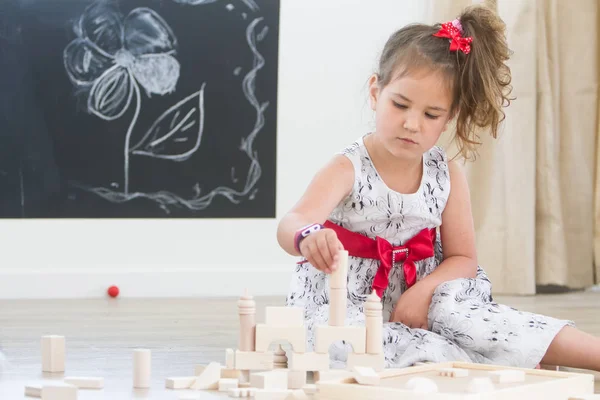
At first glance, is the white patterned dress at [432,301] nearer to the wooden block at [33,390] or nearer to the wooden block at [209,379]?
the wooden block at [209,379]

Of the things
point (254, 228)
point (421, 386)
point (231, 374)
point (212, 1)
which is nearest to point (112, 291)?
point (254, 228)

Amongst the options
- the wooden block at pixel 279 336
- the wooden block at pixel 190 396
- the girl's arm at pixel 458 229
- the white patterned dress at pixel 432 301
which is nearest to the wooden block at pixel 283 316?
the wooden block at pixel 279 336

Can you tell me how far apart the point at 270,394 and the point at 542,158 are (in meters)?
1.70

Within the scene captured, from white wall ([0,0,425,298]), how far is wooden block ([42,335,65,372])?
3.59ft

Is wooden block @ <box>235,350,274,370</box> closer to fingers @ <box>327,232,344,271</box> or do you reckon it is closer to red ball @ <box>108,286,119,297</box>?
fingers @ <box>327,232,344,271</box>

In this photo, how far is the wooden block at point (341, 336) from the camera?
1053 millimetres

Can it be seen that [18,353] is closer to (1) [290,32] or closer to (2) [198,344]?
(2) [198,344]

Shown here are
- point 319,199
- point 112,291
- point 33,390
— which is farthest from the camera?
point 112,291

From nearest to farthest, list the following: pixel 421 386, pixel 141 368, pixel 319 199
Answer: pixel 421 386, pixel 141 368, pixel 319 199

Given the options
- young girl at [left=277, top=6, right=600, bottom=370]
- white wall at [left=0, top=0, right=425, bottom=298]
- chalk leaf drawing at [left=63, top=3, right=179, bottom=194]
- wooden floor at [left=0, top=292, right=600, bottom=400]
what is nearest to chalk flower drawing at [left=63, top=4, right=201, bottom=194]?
chalk leaf drawing at [left=63, top=3, right=179, bottom=194]

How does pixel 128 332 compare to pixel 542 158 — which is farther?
pixel 542 158

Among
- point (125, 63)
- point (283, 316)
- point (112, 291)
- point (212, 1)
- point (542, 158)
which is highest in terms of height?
point (212, 1)

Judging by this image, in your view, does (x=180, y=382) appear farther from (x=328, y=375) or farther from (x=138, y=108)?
(x=138, y=108)

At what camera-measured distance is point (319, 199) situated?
1406 millimetres
